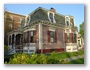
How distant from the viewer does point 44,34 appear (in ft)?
10.5

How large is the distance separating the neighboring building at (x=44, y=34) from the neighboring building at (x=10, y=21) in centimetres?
6

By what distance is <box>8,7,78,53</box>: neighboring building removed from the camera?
321 cm

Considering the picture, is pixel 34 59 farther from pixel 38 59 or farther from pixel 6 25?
pixel 6 25

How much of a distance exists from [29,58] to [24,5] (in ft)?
2.85

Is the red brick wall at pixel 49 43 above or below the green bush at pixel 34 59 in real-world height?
above

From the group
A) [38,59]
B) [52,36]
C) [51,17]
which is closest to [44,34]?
[52,36]

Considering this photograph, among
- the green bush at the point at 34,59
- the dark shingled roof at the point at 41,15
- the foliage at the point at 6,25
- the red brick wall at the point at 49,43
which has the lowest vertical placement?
the green bush at the point at 34,59

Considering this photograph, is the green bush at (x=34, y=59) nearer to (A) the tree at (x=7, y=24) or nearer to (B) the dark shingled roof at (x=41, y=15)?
(A) the tree at (x=7, y=24)

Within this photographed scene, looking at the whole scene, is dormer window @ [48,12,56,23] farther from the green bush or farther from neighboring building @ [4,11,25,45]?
the green bush

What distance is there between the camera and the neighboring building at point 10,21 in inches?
126

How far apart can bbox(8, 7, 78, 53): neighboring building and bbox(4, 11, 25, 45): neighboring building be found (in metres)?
0.06

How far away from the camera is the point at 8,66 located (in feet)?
10.4

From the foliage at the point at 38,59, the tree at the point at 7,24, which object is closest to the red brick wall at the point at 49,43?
the foliage at the point at 38,59

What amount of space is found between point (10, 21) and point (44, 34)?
605 mm
